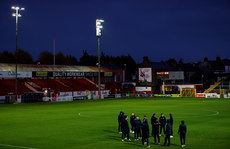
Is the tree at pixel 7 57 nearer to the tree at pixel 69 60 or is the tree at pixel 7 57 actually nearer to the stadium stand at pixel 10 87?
the tree at pixel 69 60

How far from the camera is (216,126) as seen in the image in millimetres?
29500

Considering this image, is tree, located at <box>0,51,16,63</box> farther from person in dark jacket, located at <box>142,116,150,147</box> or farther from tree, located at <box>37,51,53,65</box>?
person in dark jacket, located at <box>142,116,150,147</box>

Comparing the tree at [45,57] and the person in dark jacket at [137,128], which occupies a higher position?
the tree at [45,57]

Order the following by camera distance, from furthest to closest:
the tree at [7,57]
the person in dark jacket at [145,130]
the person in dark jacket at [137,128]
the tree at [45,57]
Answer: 1. the tree at [45,57]
2. the tree at [7,57]
3. the person in dark jacket at [137,128]
4. the person in dark jacket at [145,130]

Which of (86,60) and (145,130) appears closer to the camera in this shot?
(145,130)

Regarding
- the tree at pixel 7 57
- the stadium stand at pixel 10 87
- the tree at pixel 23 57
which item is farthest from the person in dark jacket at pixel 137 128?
the tree at pixel 23 57

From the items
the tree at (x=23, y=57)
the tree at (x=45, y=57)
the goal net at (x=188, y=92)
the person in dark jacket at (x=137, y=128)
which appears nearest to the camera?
the person in dark jacket at (x=137, y=128)

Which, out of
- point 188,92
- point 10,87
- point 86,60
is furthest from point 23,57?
point 188,92

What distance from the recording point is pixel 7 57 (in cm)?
12850

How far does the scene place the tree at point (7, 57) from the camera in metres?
127

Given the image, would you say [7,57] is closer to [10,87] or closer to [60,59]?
[60,59]

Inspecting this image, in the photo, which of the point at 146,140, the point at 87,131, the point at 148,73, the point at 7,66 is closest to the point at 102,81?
the point at 148,73

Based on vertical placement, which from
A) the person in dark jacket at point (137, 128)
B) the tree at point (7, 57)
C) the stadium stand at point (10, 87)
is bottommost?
the person in dark jacket at point (137, 128)

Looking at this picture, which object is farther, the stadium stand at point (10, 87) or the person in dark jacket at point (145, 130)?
the stadium stand at point (10, 87)
